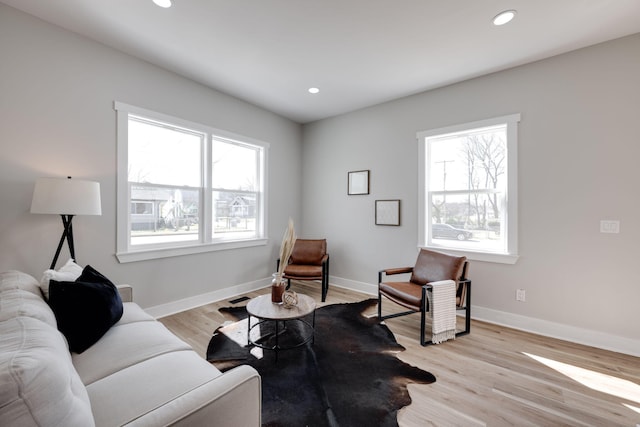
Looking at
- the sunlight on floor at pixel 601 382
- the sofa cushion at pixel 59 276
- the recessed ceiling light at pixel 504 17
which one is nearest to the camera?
the sofa cushion at pixel 59 276

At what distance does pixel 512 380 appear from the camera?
209cm

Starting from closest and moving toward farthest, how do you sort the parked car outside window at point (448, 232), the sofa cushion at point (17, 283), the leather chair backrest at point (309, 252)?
1. the sofa cushion at point (17, 283)
2. the parked car outside window at point (448, 232)
3. the leather chair backrest at point (309, 252)

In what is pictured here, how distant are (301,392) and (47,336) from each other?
151 centimetres

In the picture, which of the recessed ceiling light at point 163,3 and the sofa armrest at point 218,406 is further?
the recessed ceiling light at point 163,3

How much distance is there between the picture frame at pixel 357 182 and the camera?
430cm

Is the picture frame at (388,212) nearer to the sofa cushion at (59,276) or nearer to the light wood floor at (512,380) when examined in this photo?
the light wood floor at (512,380)

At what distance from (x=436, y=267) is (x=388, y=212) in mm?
1171

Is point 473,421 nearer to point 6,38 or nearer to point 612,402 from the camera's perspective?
point 612,402

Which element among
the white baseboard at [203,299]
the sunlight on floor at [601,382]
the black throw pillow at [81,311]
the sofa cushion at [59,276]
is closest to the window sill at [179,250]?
the white baseboard at [203,299]

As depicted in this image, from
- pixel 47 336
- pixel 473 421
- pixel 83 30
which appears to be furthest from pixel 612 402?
pixel 83 30

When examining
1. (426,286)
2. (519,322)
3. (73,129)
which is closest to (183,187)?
(73,129)

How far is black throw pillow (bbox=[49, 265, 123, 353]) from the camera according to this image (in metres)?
1.52

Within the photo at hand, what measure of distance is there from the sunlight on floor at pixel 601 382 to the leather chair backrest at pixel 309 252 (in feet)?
9.35

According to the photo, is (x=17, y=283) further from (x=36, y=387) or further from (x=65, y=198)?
(x=36, y=387)
